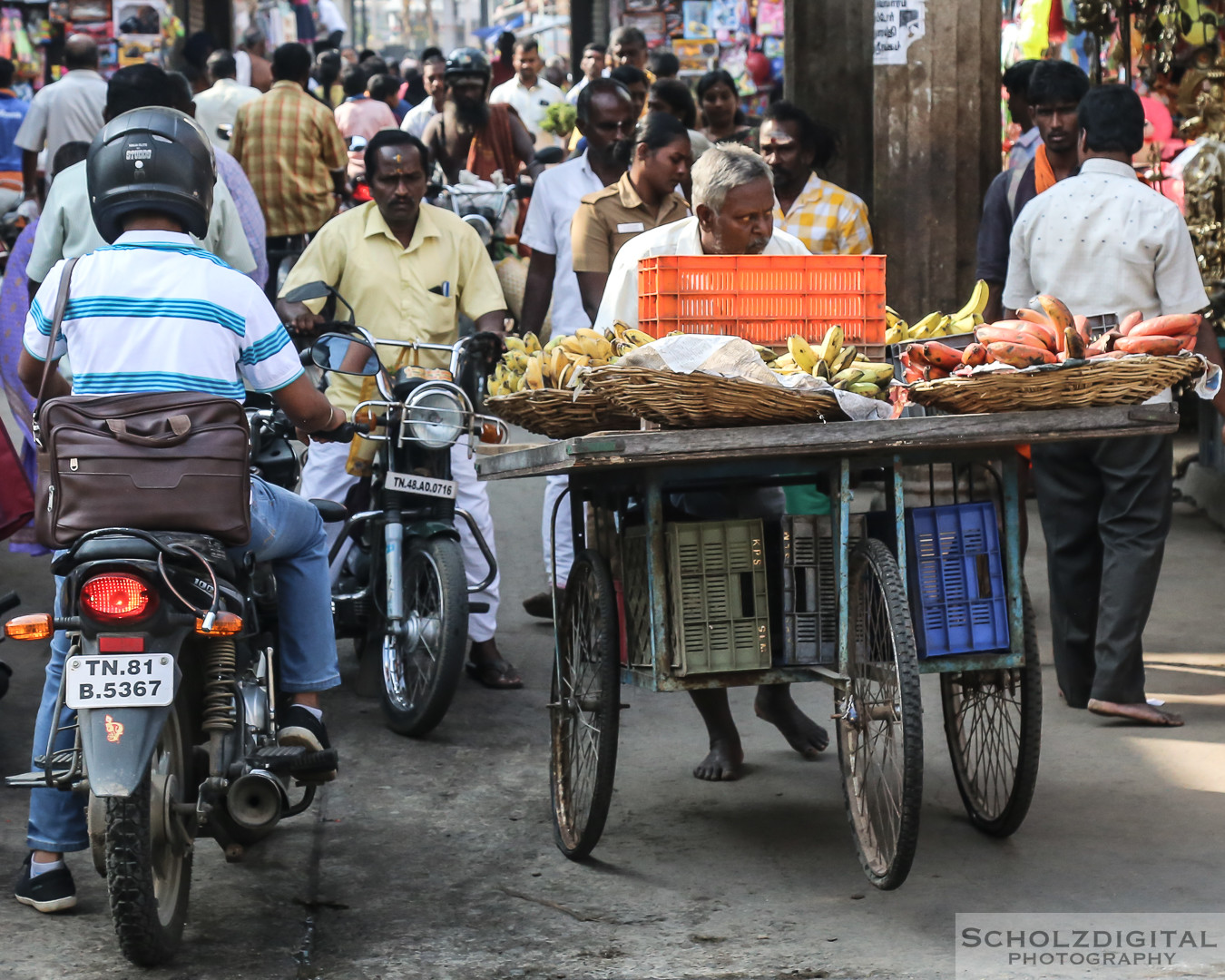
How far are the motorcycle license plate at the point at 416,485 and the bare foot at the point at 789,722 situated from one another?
1.25 m

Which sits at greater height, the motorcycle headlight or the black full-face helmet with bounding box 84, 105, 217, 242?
the black full-face helmet with bounding box 84, 105, 217, 242

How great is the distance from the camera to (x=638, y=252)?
495 cm

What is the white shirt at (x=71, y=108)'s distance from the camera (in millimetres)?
10406

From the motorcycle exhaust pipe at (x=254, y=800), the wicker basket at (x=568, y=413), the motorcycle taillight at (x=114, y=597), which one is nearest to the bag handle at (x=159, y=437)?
the motorcycle taillight at (x=114, y=597)

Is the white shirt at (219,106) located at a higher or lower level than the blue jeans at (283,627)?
higher

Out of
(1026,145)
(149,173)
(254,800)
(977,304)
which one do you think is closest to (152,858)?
(254,800)

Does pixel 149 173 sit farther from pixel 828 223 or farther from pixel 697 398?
pixel 828 223

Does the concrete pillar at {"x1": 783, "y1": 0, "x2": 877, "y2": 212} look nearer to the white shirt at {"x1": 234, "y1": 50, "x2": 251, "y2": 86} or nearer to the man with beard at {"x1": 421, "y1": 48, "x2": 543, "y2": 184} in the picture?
the man with beard at {"x1": 421, "y1": 48, "x2": 543, "y2": 184}

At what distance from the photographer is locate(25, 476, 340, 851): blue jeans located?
3.75 metres

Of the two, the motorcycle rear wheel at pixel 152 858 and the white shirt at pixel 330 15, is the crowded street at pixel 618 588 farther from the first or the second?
the white shirt at pixel 330 15

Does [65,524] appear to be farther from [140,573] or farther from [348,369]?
[348,369]

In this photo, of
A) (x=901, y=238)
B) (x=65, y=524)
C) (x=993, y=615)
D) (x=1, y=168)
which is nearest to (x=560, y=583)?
(x=901, y=238)

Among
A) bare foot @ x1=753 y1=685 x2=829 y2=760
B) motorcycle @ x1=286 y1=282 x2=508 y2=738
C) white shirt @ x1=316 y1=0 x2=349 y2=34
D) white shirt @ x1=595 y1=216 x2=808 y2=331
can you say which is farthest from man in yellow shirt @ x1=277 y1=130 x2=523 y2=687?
white shirt @ x1=316 y1=0 x2=349 y2=34

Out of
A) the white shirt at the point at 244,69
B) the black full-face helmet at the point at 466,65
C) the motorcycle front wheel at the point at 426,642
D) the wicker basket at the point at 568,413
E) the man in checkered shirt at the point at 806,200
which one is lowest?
the motorcycle front wheel at the point at 426,642
